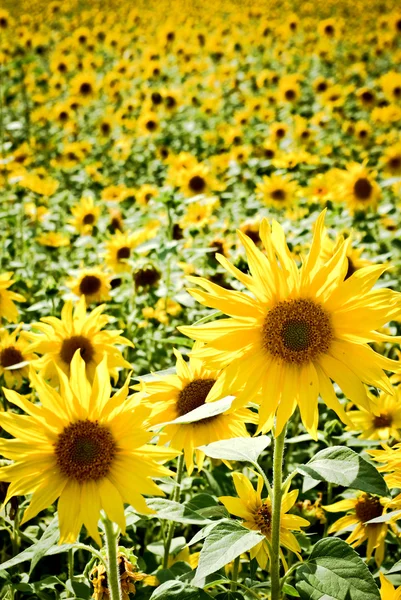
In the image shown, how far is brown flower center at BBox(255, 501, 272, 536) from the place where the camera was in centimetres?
167

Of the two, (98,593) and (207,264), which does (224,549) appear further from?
(207,264)

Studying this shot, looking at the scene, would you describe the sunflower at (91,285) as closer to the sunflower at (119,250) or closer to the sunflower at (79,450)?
the sunflower at (119,250)

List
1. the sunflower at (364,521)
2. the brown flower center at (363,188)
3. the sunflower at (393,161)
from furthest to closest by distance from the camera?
the sunflower at (393,161)
the brown flower center at (363,188)
the sunflower at (364,521)

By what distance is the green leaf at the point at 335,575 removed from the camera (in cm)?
116

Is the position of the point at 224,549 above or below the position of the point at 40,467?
below

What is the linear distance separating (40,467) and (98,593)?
1.31 ft

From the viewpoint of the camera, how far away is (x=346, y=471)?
47.6 inches

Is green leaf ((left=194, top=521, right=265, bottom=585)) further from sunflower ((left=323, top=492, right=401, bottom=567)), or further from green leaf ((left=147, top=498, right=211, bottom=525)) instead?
sunflower ((left=323, top=492, right=401, bottom=567))

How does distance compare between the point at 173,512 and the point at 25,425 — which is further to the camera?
the point at 173,512

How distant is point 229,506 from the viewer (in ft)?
5.19

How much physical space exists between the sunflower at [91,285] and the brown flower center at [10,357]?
73 centimetres

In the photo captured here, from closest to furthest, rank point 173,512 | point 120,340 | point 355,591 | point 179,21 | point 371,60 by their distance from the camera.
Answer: point 355,591, point 173,512, point 120,340, point 371,60, point 179,21

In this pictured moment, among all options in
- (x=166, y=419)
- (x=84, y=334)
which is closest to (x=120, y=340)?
(x=84, y=334)

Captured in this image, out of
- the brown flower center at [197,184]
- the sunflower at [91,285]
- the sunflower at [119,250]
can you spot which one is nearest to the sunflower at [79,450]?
the sunflower at [91,285]
